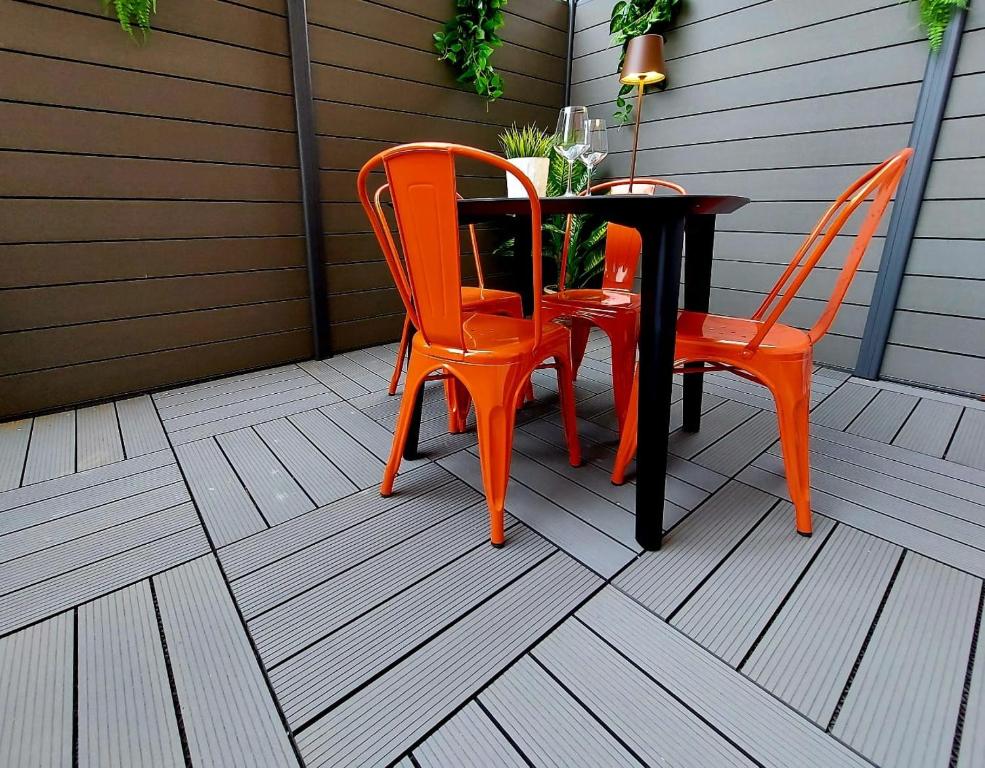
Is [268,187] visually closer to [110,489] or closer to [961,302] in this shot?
[110,489]

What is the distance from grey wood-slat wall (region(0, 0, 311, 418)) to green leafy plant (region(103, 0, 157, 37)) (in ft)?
0.13

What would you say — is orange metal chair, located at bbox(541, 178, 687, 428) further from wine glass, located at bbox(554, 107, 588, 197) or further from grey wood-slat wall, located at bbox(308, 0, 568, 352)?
grey wood-slat wall, located at bbox(308, 0, 568, 352)

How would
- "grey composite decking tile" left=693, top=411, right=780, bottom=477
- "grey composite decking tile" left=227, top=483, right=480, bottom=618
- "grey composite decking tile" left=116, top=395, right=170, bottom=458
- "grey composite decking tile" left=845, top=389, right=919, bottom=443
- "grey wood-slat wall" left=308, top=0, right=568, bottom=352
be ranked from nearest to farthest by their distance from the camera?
"grey composite decking tile" left=227, top=483, right=480, bottom=618
"grey composite decking tile" left=693, top=411, right=780, bottom=477
"grey composite decking tile" left=116, top=395, right=170, bottom=458
"grey composite decking tile" left=845, top=389, right=919, bottom=443
"grey wood-slat wall" left=308, top=0, right=568, bottom=352

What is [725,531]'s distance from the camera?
4.29 ft

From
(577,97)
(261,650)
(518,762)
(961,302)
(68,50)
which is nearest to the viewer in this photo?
(518,762)

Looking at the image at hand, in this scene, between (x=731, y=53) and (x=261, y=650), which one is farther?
(x=731, y=53)

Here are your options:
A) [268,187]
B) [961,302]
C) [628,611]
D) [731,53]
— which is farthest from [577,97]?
[628,611]

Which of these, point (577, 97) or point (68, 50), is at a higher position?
point (577, 97)

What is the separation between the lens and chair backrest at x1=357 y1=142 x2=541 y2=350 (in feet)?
3.43

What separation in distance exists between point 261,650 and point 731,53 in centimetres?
323

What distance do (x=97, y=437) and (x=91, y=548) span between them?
0.76 m

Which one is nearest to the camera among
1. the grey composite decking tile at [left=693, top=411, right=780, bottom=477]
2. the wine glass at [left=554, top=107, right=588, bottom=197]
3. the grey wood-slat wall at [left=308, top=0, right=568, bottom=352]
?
the wine glass at [left=554, top=107, right=588, bottom=197]

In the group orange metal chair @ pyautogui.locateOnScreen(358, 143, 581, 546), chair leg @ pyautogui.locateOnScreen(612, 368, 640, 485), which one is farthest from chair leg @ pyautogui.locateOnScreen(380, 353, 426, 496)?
chair leg @ pyautogui.locateOnScreen(612, 368, 640, 485)

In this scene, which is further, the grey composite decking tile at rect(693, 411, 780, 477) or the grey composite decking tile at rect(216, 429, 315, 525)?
the grey composite decking tile at rect(693, 411, 780, 477)
